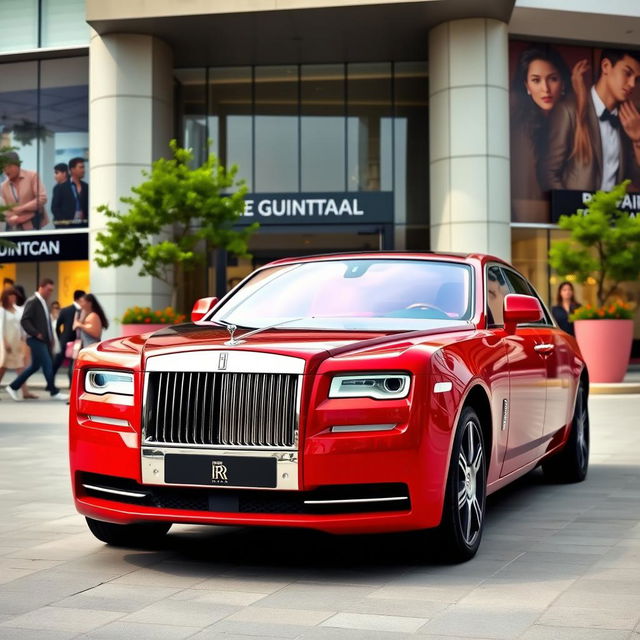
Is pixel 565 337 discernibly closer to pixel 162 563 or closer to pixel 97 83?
pixel 162 563

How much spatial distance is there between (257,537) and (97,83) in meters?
23.1

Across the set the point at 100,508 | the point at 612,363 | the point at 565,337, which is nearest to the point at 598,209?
the point at 612,363

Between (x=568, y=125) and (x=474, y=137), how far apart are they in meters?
3.73

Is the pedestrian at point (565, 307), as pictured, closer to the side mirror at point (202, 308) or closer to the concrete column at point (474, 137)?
the concrete column at point (474, 137)

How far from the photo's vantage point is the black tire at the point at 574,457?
872 centimetres

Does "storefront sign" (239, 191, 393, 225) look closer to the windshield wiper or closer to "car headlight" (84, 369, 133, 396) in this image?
the windshield wiper

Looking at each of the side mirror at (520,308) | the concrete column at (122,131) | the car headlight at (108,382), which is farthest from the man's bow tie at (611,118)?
the car headlight at (108,382)

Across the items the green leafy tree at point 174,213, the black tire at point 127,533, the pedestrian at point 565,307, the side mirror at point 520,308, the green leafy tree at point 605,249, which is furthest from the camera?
the green leafy tree at point 174,213

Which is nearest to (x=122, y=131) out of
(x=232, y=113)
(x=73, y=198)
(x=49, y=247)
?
(x=73, y=198)

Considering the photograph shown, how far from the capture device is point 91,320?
17.8 meters

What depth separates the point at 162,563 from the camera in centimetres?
582

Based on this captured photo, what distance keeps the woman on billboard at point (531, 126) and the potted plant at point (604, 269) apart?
5315mm

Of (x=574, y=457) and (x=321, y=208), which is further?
(x=321, y=208)

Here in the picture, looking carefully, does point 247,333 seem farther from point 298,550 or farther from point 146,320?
point 146,320
